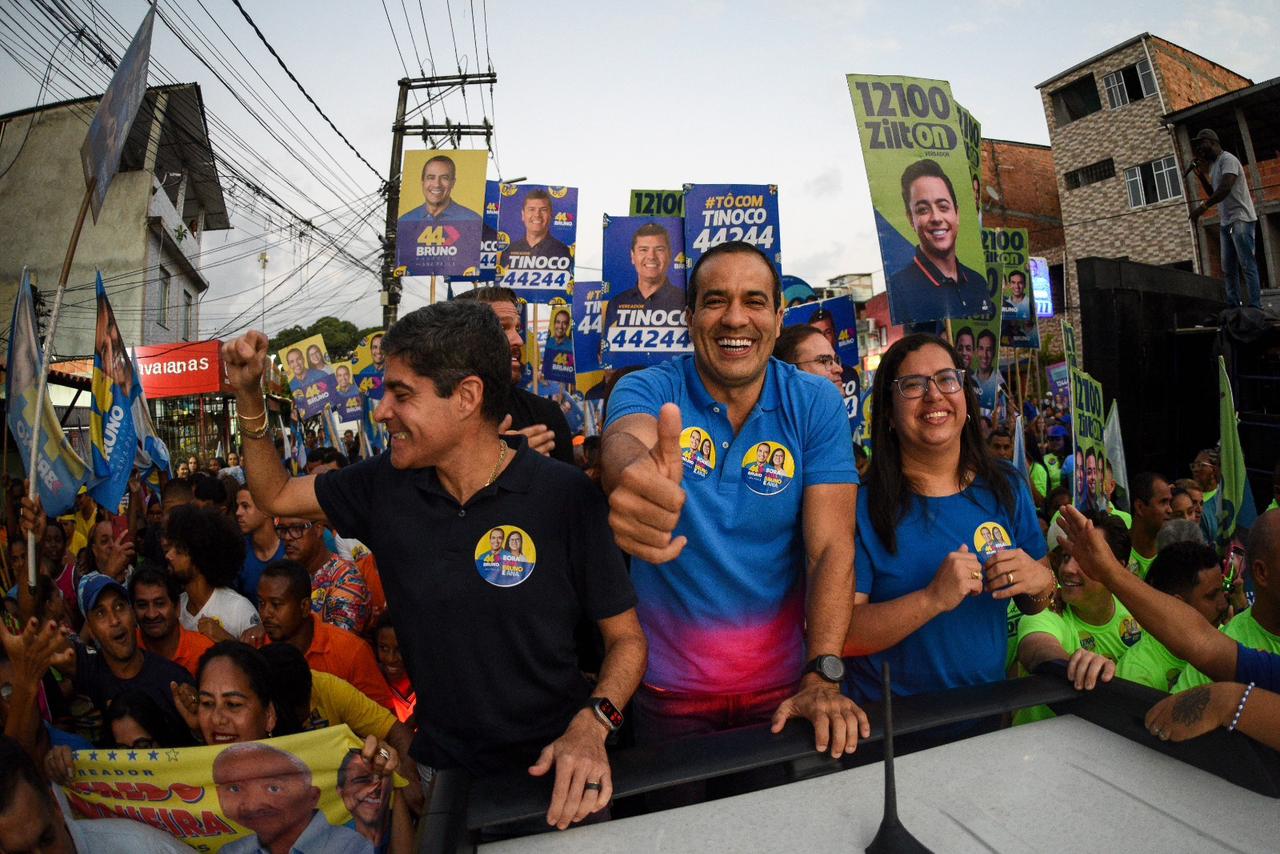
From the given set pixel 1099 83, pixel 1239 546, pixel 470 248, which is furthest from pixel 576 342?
pixel 1099 83

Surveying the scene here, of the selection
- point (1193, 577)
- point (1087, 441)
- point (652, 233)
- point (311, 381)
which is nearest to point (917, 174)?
point (1087, 441)

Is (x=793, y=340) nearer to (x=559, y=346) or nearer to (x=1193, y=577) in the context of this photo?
(x=1193, y=577)

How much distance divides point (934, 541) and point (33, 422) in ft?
14.0

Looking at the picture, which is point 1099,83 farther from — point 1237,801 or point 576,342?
point 1237,801

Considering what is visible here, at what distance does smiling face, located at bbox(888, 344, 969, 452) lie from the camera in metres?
2.24

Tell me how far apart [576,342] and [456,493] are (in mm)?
8836

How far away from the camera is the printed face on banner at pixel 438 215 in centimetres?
848

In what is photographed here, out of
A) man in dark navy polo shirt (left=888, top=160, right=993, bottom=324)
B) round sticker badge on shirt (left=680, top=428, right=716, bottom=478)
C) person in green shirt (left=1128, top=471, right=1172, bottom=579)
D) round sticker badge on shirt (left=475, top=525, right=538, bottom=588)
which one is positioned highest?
man in dark navy polo shirt (left=888, top=160, right=993, bottom=324)

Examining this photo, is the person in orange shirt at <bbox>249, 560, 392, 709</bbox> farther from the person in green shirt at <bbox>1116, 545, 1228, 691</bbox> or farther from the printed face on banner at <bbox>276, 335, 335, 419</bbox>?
the printed face on banner at <bbox>276, 335, 335, 419</bbox>

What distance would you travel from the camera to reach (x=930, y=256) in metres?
5.34

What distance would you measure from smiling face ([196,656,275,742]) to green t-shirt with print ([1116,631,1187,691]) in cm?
279

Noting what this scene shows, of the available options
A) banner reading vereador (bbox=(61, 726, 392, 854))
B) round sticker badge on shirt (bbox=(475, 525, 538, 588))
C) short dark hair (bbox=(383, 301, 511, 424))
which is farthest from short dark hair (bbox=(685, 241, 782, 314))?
banner reading vereador (bbox=(61, 726, 392, 854))

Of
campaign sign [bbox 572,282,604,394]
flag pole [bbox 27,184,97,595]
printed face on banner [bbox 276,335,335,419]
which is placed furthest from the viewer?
printed face on banner [bbox 276,335,335,419]

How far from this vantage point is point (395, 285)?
19.2 m
